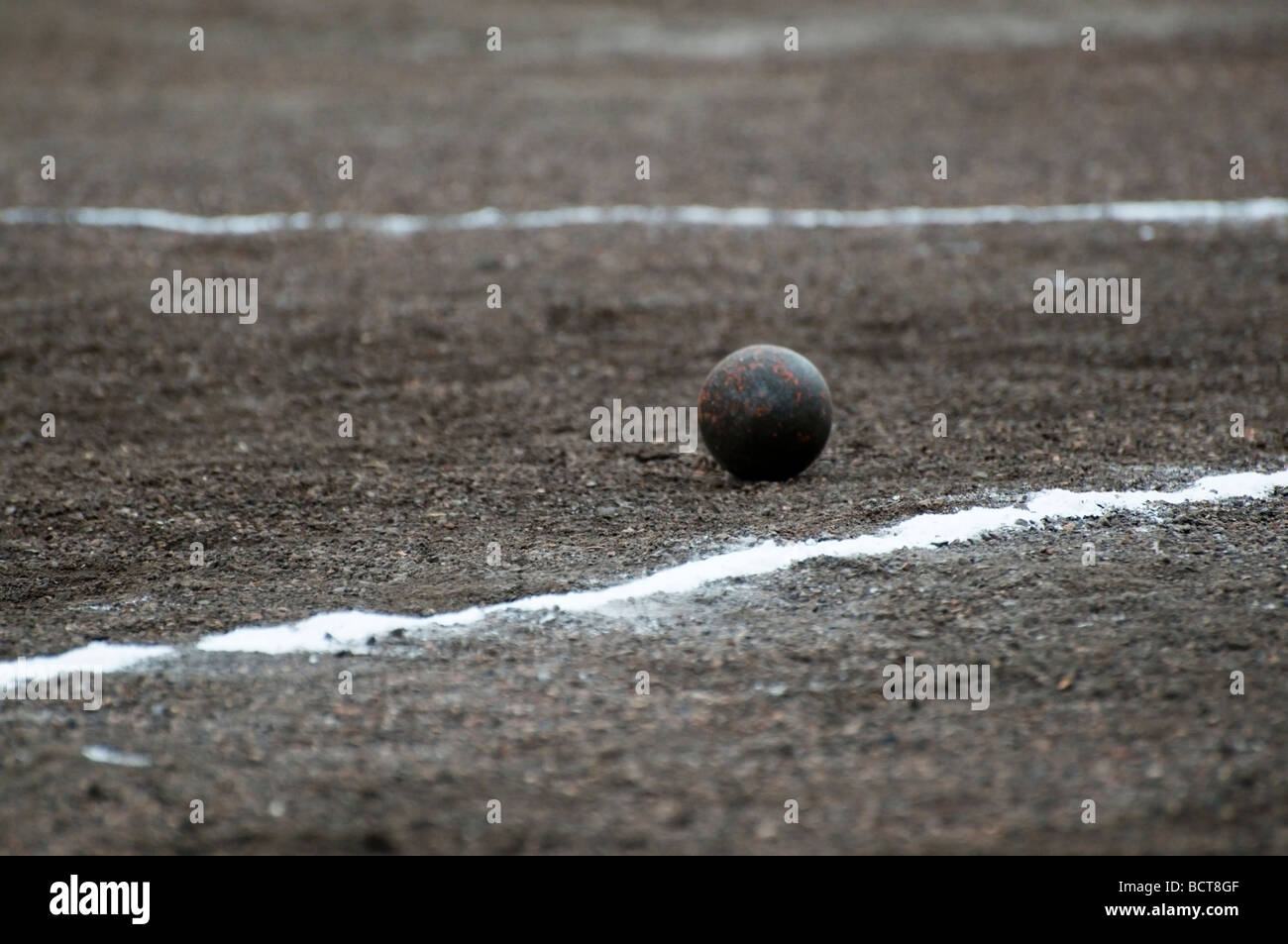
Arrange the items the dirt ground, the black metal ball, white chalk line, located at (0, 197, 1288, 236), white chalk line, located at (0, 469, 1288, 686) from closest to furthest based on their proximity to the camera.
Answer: the dirt ground
white chalk line, located at (0, 469, 1288, 686)
the black metal ball
white chalk line, located at (0, 197, 1288, 236)

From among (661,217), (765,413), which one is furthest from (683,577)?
(661,217)

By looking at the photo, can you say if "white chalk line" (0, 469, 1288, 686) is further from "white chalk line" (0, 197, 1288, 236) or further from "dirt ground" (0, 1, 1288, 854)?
"white chalk line" (0, 197, 1288, 236)

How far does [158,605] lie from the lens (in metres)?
5.77

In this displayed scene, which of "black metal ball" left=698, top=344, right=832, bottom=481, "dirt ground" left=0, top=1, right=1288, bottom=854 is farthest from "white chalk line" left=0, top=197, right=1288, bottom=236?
"black metal ball" left=698, top=344, right=832, bottom=481

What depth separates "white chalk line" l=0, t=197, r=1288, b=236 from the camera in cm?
1132

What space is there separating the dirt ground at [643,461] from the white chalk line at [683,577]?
12 centimetres

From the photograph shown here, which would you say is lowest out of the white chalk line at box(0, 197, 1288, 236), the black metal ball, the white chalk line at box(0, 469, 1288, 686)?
the white chalk line at box(0, 469, 1288, 686)

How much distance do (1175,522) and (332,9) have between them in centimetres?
1807

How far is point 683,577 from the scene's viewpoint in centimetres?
575

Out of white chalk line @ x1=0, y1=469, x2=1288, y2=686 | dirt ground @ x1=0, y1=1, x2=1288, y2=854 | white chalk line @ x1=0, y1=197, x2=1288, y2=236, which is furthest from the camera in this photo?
white chalk line @ x1=0, y1=197, x2=1288, y2=236

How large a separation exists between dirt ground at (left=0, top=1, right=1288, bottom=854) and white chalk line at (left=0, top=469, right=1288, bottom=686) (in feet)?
0.40

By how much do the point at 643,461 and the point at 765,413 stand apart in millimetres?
1114

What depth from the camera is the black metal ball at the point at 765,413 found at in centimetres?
666
